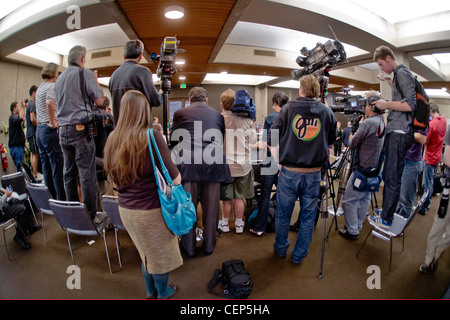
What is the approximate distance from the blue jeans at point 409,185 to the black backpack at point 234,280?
2393 millimetres

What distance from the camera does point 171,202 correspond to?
4.40 feet

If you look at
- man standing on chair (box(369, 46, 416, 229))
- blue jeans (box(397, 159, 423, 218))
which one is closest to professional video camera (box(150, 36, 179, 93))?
A: man standing on chair (box(369, 46, 416, 229))

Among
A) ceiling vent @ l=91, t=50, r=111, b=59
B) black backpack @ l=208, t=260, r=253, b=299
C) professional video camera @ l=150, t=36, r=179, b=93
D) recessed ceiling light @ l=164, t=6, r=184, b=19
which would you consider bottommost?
black backpack @ l=208, t=260, r=253, b=299

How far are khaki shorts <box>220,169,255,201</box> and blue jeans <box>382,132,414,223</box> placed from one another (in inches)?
54.5

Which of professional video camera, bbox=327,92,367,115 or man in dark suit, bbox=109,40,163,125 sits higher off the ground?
man in dark suit, bbox=109,40,163,125

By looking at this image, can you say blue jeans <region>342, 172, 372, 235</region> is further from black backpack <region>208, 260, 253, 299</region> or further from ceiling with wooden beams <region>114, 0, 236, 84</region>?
ceiling with wooden beams <region>114, 0, 236, 84</region>

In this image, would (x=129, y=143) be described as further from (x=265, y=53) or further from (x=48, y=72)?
(x=265, y=53)

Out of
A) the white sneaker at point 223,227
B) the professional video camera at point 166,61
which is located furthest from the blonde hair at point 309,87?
the white sneaker at point 223,227

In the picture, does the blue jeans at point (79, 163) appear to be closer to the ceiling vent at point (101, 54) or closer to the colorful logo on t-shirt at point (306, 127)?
the colorful logo on t-shirt at point (306, 127)

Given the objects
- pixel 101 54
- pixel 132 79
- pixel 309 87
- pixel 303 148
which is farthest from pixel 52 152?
pixel 101 54

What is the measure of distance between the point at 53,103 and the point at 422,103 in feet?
12.5

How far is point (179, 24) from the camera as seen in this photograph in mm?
3559

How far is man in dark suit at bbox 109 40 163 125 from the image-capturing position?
2023 millimetres

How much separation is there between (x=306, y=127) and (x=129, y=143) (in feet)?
4.65
